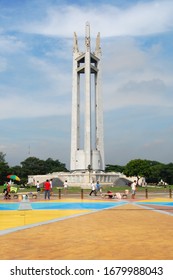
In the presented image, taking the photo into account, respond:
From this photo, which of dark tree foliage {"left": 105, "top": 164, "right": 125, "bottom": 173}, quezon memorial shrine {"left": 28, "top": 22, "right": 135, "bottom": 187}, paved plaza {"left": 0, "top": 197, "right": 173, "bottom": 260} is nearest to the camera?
paved plaza {"left": 0, "top": 197, "right": 173, "bottom": 260}

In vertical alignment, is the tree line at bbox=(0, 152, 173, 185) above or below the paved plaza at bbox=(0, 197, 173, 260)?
above

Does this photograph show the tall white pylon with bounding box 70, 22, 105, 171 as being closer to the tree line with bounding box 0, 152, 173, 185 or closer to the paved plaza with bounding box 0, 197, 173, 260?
the tree line with bounding box 0, 152, 173, 185

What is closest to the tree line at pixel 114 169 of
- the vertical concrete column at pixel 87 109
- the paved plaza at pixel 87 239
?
the vertical concrete column at pixel 87 109

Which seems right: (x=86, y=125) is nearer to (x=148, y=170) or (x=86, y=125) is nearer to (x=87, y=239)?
(x=148, y=170)

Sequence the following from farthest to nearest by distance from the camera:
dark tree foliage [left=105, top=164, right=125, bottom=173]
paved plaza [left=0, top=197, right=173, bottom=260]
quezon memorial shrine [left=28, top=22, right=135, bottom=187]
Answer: dark tree foliage [left=105, top=164, right=125, bottom=173], quezon memorial shrine [left=28, top=22, right=135, bottom=187], paved plaza [left=0, top=197, right=173, bottom=260]

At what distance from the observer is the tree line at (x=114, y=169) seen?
87.4 metres

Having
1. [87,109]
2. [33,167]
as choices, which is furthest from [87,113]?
[33,167]

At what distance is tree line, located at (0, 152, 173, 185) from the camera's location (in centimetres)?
8738

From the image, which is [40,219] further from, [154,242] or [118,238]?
[154,242]

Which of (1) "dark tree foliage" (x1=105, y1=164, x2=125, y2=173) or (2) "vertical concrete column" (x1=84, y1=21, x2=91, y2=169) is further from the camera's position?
(1) "dark tree foliage" (x1=105, y1=164, x2=125, y2=173)

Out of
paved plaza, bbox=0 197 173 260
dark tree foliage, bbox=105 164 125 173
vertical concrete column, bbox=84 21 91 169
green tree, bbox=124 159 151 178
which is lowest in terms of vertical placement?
paved plaza, bbox=0 197 173 260

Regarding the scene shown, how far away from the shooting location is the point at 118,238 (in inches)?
376

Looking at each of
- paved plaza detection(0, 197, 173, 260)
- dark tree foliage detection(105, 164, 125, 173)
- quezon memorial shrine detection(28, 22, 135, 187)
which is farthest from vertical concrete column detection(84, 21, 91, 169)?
paved plaza detection(0, 197, 173, 260)
